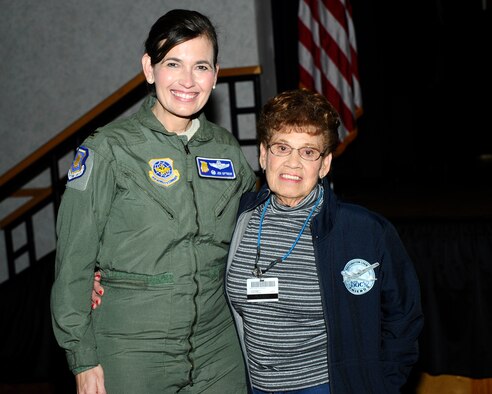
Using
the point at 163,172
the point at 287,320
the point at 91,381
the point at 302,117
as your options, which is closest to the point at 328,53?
the point at 302,117

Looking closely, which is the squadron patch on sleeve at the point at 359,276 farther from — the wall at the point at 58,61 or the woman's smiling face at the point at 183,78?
the wall at the point at 58,61

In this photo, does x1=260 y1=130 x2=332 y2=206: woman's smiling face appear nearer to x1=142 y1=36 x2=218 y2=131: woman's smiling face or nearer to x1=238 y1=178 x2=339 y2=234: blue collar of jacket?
x1=238 y1=178 x2=339 y2=234: blue collar of jacket

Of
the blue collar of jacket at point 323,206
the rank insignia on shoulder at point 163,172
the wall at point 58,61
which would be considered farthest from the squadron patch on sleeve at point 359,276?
the wall at point 58,61

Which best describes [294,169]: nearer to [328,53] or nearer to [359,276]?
[359,276]

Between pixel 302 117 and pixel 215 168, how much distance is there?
0.30 meters

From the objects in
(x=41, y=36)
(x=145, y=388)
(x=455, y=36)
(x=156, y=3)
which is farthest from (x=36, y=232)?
(x=455, y=36)

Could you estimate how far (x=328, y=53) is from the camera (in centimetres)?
435

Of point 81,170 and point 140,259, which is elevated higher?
point 81,170

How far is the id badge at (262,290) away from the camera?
1.62 meters

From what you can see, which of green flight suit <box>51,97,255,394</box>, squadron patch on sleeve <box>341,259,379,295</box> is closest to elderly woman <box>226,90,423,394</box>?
squadron patch on sleeve <box>341,259,379,295</box>

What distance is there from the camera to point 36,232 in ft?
14.8

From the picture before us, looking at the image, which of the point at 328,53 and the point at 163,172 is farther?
the point at 328,53

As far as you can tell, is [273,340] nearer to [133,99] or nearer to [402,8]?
[133,99]

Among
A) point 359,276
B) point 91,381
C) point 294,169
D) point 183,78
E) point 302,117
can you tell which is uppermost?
point 183,78
